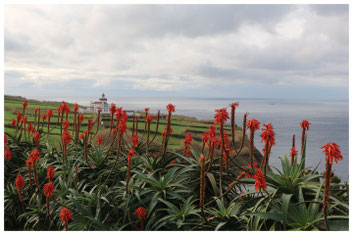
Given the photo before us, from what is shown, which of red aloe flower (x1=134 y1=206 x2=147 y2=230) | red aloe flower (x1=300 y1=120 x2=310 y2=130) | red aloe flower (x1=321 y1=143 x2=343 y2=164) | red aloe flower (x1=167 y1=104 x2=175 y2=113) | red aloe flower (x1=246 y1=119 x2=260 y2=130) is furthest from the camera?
red aloe flower (x1=167 y1=104 x2=175 y2=113)

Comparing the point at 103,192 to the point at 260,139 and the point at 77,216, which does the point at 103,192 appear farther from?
the point at 260,139

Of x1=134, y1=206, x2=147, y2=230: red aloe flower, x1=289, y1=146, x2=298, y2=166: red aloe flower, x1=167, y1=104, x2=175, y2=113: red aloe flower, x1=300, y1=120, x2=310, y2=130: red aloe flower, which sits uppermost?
x1=167, y1=104, x2=175, y2=113: red aloe flower

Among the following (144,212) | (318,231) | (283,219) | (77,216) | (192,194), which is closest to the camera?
(318,231)

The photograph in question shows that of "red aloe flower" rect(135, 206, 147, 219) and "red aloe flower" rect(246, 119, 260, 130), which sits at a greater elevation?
"red aloe flower" rect(246, 119, 260, 130)

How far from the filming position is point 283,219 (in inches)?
103

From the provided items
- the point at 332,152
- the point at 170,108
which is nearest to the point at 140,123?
the point at 170,108

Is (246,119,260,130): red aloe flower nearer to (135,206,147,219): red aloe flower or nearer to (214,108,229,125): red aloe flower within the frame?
(214,108,229,125): red aloe flower

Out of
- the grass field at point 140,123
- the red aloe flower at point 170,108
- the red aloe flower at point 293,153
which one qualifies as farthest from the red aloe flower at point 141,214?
the grass field at point 140,123

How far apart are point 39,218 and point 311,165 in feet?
12.7

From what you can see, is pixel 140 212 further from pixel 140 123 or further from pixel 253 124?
pixel 140 123

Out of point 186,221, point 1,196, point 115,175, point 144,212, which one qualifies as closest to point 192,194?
point 186,221

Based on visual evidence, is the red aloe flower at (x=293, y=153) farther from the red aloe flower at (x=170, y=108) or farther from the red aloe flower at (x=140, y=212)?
the red aloe flower at (x=140, y=212)

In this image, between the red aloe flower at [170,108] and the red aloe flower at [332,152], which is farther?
the red aloe flower at [170,108]

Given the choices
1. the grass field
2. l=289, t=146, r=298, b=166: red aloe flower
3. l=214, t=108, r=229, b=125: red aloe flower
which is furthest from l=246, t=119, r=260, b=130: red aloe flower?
the grass field
